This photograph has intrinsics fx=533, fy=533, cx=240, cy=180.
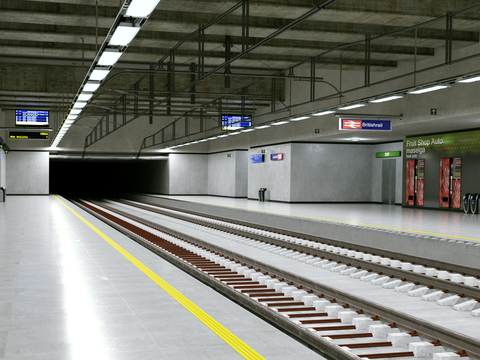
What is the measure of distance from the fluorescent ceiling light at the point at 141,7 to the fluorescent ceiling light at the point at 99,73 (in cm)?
361

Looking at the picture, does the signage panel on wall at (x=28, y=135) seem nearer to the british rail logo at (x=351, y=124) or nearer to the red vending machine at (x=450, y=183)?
the british rail logo at (x=351, y=124)

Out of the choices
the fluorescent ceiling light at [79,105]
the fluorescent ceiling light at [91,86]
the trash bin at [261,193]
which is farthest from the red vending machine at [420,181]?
the fluorescent ceiling light at [91,86]

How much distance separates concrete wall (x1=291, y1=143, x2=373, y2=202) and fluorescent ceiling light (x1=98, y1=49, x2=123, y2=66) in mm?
17906

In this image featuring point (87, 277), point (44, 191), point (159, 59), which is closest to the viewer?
point (87, 277)

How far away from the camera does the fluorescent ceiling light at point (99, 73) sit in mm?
9817

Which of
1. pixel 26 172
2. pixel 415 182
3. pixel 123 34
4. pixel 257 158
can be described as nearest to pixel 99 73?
pixel 123 34

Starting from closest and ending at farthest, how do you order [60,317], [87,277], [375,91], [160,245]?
[60,317]
[87,277]
[160,245]
[375,91]

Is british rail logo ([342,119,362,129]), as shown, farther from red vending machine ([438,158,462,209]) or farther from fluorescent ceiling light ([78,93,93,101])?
fluorescent ceiling light ([78,93,93,101])

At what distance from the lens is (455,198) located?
65.2ft

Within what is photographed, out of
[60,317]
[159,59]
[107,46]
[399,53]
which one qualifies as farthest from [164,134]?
[60,317]

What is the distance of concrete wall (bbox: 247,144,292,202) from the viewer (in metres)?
26.9

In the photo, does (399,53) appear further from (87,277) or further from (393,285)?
(87,277)

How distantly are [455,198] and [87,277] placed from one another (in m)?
16.3

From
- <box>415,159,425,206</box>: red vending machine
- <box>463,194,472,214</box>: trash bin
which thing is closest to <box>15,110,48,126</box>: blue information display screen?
<box>415,159,425,206</box>: red vending machine
